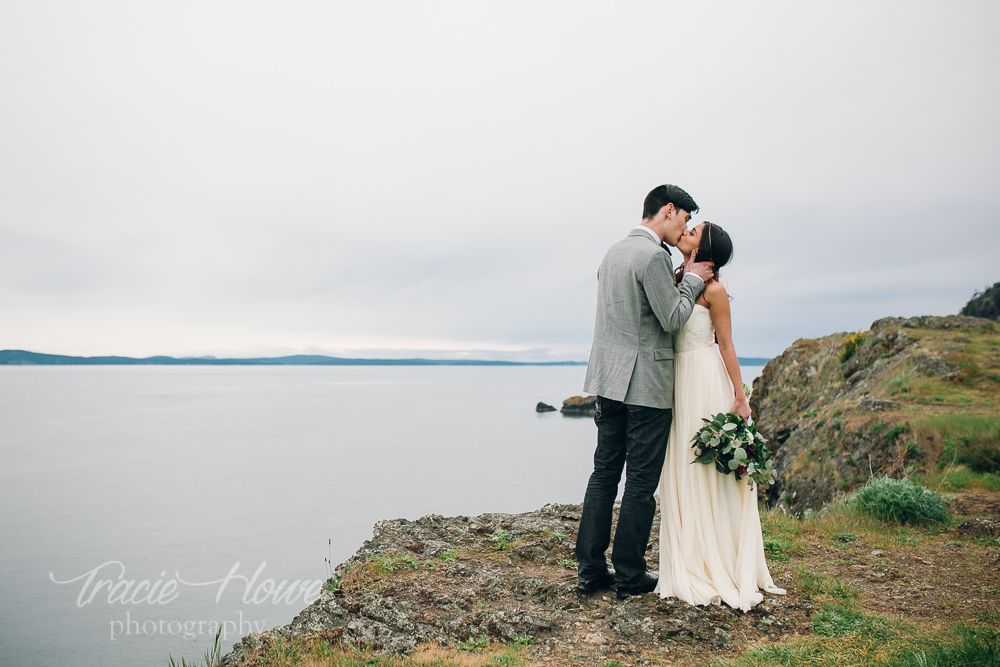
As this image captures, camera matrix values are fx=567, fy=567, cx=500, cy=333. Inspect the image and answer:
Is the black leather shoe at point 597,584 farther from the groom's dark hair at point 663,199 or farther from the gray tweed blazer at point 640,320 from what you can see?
the groom's dark hair at point 663,199

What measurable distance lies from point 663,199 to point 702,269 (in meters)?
0.57

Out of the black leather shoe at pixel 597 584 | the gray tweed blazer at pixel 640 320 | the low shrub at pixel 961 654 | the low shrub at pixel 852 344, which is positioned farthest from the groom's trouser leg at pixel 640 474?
the low shrub at pixel 852 344

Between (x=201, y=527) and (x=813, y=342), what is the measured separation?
22.7 meters

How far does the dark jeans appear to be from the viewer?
12.7 ft

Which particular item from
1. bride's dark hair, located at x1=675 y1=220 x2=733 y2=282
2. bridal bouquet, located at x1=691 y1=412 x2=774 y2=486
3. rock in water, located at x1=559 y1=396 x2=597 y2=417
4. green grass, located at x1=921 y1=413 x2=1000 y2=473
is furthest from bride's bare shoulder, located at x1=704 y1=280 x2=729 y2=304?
rock in water, located at x1=559 y1=396 x2=597 y2=417

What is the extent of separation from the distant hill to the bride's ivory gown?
6786 cm

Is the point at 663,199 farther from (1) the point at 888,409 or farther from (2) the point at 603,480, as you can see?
(1) the point at 888,409

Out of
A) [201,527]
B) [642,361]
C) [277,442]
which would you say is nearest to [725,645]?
[642,361]

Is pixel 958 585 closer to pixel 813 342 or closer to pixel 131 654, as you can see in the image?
pixel 131 654

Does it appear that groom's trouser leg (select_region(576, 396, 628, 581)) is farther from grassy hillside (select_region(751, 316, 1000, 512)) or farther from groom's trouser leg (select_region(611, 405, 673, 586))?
grassy hillside (select_region(751, 316, 1000, 512))

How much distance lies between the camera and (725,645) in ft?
11.1

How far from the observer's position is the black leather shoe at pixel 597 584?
4.14 m

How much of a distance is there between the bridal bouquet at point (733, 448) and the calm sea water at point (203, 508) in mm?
4537

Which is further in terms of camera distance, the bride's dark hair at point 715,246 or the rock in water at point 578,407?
the rock in water at point 578,407
